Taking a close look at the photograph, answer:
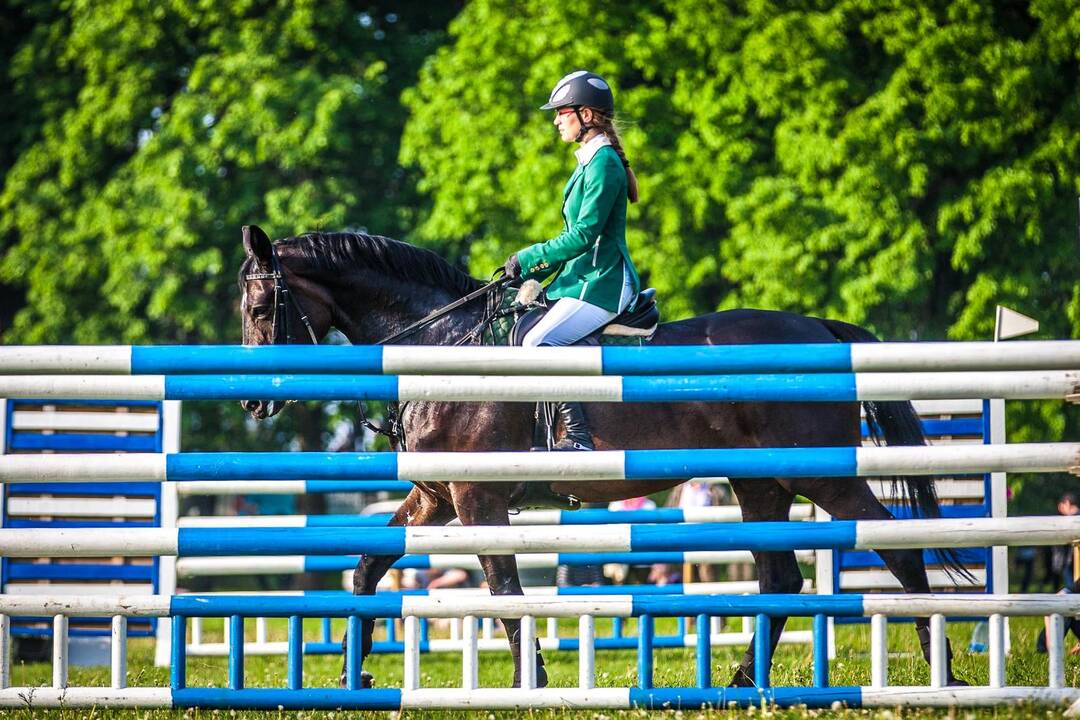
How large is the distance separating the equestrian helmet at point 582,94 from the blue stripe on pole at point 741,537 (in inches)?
99.2

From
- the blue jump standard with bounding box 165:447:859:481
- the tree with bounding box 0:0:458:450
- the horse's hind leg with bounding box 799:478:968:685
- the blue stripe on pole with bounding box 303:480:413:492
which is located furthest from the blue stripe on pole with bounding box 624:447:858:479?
the tree with bounding box 0:0:458:450

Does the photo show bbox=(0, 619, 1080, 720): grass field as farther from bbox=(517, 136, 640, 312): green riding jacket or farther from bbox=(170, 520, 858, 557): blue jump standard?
bbox=(517, 136, 640, 312): green riding jacket

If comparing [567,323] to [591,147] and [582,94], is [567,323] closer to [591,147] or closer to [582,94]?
[591,147]

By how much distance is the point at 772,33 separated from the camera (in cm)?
2005

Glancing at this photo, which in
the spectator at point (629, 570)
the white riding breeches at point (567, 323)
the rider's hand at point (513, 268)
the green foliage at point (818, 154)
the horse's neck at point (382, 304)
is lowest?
the spectator at point (629, 570)

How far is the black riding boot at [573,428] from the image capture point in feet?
22.1

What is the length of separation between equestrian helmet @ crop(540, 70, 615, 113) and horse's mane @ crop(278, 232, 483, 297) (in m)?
1.30

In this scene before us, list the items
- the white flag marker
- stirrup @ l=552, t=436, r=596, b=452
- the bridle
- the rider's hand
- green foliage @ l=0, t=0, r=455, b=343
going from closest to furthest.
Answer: the rider's hand < stirrup @ l=552, t=436, r=596, b=452 < the bridle < the white flag marker < green foliage @ l=0, t=0, r=455, b=343

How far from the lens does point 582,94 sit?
21.6 feet

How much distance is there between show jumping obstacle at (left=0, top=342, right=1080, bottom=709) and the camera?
16.5ft

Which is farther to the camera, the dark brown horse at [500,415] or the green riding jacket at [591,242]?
the dark brown horse at [500,415]

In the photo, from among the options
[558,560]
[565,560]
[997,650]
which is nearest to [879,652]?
[997,650]

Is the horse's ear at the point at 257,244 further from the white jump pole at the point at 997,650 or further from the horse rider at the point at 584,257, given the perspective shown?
the white jump pole at the point at 997,650

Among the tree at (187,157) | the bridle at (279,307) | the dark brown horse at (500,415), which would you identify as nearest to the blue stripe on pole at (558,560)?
the dark brown horse at (500,415)
